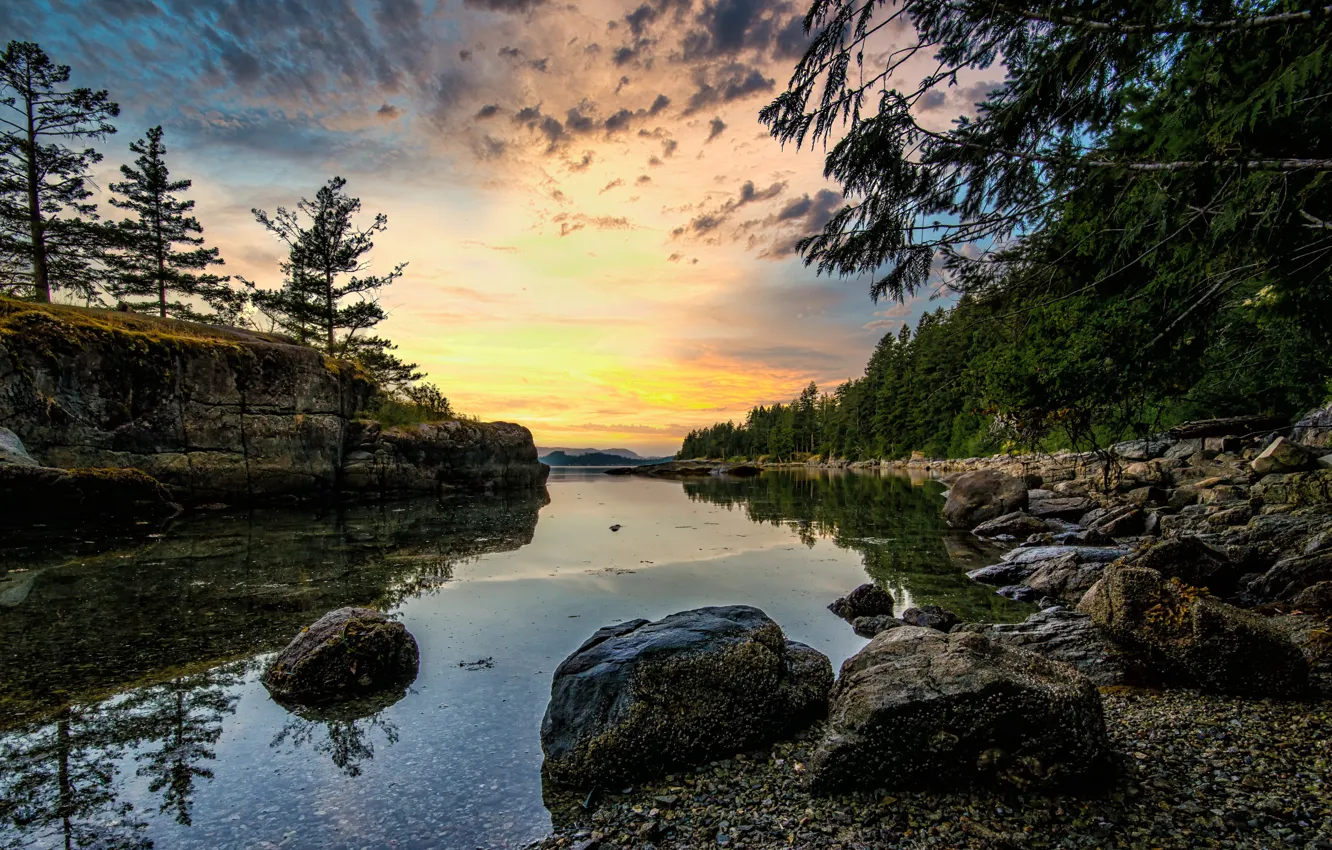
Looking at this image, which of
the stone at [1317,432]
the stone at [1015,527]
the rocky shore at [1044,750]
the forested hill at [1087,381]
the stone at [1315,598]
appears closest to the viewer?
the rocky shore at [1044,750]

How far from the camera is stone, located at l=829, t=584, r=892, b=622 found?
8227 millimetres

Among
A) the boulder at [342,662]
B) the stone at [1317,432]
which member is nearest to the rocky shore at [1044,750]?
the boulder at [342,662]

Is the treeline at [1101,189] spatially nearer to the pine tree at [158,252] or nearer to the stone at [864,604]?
the stone at [864,604]

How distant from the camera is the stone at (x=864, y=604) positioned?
324 inches

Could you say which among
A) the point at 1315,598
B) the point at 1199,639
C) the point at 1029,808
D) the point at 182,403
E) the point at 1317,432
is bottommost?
the point at 1029,808

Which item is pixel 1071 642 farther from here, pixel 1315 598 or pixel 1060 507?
pixel 1060 507

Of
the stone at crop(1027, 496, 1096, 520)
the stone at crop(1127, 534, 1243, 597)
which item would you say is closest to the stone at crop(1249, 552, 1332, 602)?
the stone at crop(1127, 534, 1243, 597)

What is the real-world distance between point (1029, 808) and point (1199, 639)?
341 cm

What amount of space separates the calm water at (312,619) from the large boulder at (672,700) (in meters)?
0.44

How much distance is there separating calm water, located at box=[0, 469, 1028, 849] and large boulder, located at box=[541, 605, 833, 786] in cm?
44

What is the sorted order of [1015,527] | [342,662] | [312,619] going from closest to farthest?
Result: [342,662]
[312,619]
[1015,527]

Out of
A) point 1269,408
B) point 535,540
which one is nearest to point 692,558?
point 535,540

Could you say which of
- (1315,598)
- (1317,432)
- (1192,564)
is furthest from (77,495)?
(1317,432)

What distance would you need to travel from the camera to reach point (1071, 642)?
6.34 meters
